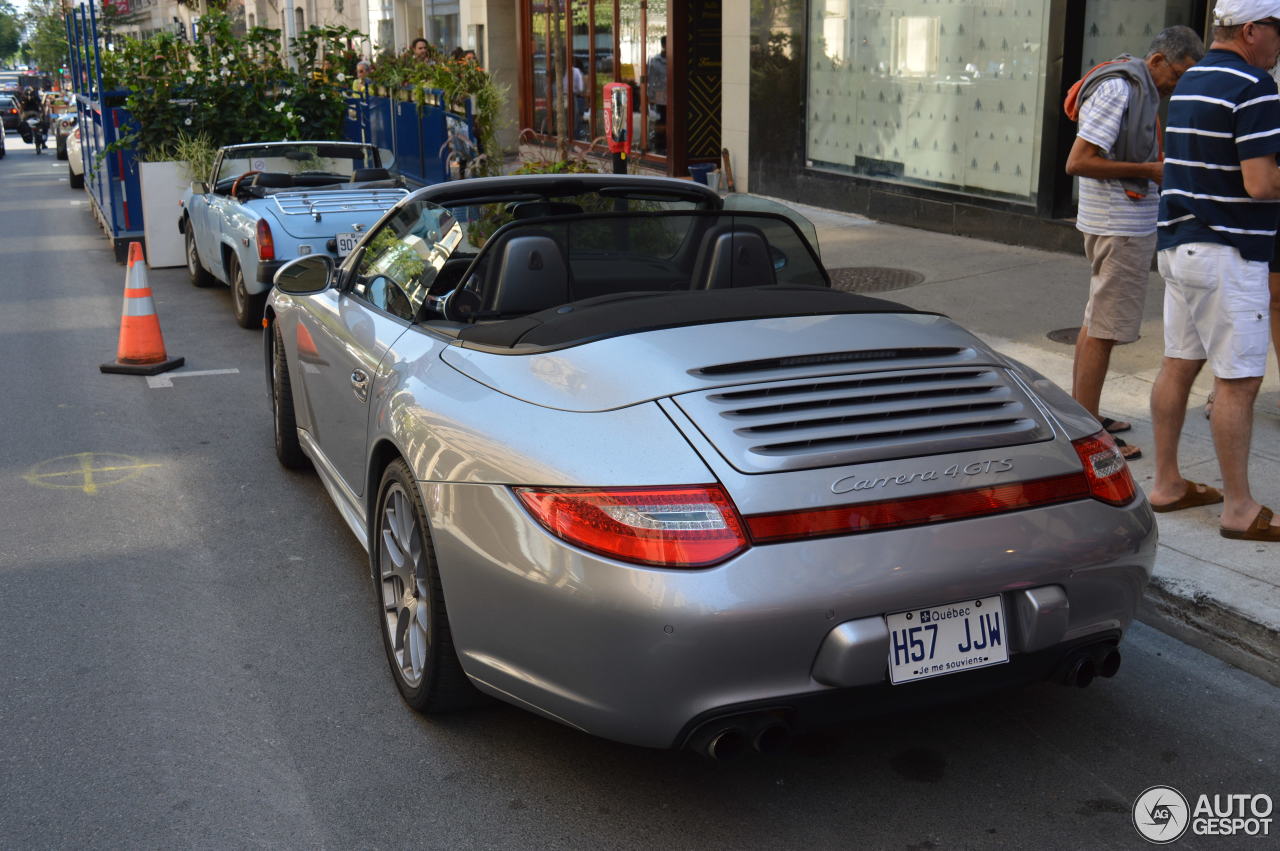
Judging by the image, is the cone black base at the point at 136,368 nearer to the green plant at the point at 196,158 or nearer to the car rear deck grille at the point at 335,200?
the car rear deck grille at the point at 335,200

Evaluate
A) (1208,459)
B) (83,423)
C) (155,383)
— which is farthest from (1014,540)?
(155,383)

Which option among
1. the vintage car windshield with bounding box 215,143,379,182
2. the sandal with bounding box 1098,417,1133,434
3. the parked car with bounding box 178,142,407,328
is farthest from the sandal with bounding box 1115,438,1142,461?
the vintage car windshield with bounding box 215,143,379,182

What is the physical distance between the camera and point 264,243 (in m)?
9.59

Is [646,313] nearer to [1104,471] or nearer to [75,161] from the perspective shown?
[1104,471]

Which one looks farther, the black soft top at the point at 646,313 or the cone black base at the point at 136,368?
the cone black base at the point at 136,368

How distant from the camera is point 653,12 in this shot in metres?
19.5

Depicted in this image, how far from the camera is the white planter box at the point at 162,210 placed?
530 inches

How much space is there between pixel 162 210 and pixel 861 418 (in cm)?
1197

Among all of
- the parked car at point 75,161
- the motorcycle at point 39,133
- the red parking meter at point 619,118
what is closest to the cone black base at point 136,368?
the red parking meter at point 619,118

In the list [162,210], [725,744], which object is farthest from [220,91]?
[725,744]

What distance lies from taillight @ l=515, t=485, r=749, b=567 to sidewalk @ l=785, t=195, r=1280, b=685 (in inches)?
86.0

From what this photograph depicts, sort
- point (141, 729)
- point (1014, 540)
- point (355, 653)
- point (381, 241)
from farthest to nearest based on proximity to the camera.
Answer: point (381, 241), point (355, 653), point (141, 729), point (1014, 540)

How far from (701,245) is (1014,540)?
68.6 inches

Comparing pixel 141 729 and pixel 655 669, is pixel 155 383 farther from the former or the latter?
pixel 655 669
